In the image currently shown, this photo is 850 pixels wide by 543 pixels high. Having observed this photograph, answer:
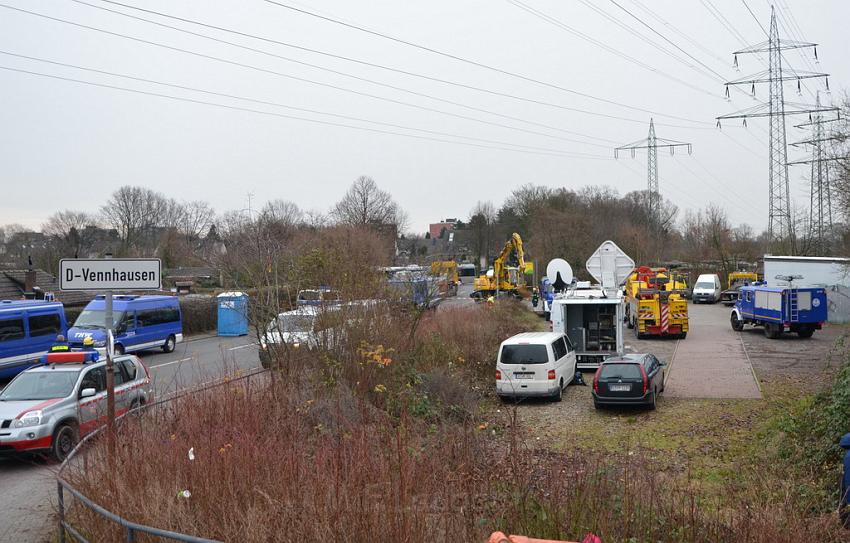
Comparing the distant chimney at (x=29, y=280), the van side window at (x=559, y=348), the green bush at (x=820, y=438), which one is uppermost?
the distant chimney at (x=29, y=280)

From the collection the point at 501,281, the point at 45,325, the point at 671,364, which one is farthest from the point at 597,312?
the point at 501,281

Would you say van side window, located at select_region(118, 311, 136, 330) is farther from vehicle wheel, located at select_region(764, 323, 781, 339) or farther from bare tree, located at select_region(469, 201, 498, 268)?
bare tree, located at select_region(469, 201, 498, 268)

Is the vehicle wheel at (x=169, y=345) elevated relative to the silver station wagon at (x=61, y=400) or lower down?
lower down

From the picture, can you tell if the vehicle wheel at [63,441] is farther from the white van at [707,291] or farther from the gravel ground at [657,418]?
the white van at [707,291]

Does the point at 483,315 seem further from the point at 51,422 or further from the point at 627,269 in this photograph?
the point at 51,422

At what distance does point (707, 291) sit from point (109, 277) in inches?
2144

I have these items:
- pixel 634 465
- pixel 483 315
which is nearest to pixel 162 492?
pixel 634 465

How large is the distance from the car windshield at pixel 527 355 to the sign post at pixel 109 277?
38.3ft

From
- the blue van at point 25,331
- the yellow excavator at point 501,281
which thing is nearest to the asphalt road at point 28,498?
the blue van at point 25,331

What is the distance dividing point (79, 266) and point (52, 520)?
3.12 meters


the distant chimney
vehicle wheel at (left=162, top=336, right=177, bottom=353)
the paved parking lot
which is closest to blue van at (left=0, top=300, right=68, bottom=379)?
vehicle wheel at (left=162, top=336, right=177, bottom=353)

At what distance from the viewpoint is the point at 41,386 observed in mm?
13719

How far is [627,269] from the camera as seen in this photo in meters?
27.4

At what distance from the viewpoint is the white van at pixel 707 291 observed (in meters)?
57.1
